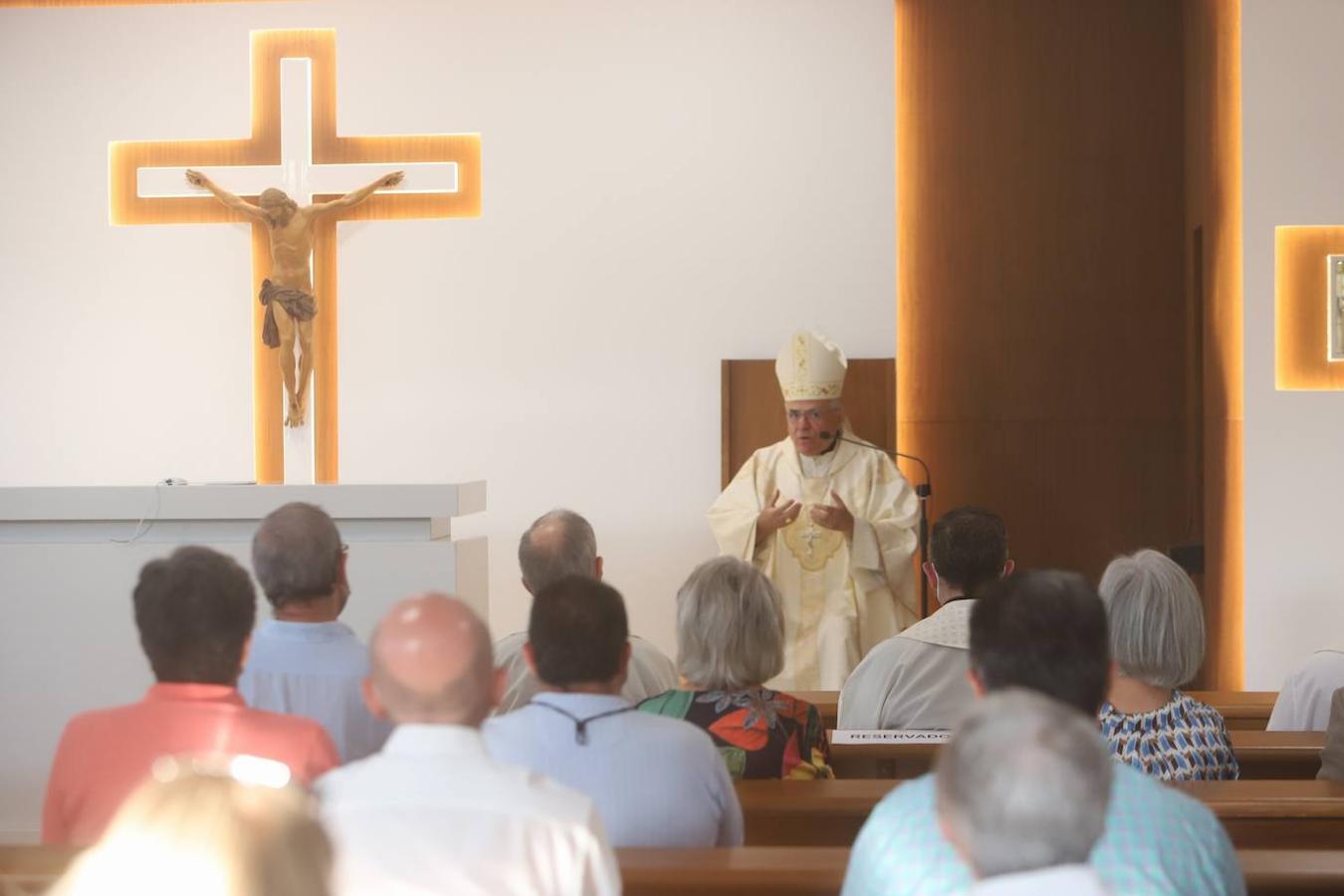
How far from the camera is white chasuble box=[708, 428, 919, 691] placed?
5645 mm

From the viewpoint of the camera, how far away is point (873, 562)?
555 cm

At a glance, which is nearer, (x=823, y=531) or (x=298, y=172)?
(x=823, y=531)

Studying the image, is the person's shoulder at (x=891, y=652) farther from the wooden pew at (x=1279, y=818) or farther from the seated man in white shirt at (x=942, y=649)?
the wooden pew at (x=1279, y=818)

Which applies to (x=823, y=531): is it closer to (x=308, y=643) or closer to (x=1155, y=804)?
(x=308, y=643)

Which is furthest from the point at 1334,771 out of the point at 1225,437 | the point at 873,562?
the point at 1225,437

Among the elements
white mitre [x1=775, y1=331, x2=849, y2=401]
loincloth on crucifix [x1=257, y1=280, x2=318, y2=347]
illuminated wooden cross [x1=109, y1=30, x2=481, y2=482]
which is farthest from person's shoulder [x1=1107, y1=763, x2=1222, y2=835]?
illuminated wooden cross [x1=109, y1=30, x2=481, y2=482]

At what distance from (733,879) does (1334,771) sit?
1.46 m

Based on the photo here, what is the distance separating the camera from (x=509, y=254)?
6398 millimetres

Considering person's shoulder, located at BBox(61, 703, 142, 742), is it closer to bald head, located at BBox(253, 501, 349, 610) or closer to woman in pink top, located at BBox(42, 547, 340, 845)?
woman in pink top, located at BBox(42, 547, 340, 845)

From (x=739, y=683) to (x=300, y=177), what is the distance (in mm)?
4089

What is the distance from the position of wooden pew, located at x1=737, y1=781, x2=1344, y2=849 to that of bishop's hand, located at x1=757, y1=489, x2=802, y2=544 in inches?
96.5

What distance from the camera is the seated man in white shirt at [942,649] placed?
358cm

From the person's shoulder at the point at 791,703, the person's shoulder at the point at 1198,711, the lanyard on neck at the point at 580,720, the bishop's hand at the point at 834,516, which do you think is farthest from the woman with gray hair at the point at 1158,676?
the bishop's hand at the point at 834,516

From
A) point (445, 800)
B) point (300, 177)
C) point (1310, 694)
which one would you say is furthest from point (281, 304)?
point (445, 800)
